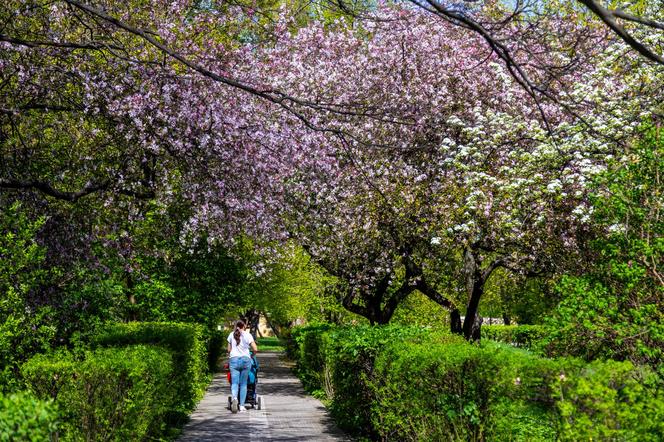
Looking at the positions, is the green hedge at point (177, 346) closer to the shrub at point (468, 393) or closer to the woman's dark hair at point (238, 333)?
the woman's dark hair at point (238, 333)

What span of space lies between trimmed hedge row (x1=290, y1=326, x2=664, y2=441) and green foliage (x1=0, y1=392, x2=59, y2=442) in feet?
10.3

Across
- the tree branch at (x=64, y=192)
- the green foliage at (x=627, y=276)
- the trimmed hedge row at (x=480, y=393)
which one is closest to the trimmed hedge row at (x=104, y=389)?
the tree branch at (x=64, y=192)

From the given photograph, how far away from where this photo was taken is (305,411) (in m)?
17.4

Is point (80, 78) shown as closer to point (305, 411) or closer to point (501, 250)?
point (305, 411)

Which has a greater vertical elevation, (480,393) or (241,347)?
(241,347)

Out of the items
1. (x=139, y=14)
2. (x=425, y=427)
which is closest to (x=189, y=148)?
(x=139, y=14)

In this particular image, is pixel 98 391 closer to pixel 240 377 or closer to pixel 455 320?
pixel 240 377

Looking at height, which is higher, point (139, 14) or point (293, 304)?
point (139, 14)

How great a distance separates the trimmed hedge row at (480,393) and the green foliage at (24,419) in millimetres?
3127

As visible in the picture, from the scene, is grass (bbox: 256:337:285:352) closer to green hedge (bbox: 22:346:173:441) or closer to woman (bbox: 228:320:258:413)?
woman (bbox: 228:320:258:413)

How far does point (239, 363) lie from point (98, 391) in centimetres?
911

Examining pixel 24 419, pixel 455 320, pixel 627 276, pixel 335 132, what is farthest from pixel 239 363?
pixel 24 419

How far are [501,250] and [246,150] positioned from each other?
6.95 m

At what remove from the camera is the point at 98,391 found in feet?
26.9
